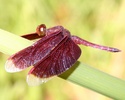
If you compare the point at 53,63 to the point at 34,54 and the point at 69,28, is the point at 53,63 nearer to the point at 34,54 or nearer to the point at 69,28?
the point at 34,54

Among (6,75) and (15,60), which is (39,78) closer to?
(15,60)

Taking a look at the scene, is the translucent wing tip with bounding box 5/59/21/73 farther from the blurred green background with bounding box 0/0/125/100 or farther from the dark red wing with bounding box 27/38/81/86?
the blurred green background with bounding box 0/0/125/100

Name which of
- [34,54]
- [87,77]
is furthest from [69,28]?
[87,77]

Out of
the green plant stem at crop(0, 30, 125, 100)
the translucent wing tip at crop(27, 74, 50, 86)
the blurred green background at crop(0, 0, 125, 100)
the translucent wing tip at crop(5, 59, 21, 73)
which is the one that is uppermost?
the green plant stem at crop(0, 30, 125, 100)

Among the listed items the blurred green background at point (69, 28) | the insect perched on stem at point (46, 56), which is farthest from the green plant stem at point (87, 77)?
the blurred green background at point (69, 28)

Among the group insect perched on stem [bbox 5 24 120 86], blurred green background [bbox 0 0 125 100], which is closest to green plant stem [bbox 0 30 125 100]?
insect perched on stem [bbox 5 24 120 86]

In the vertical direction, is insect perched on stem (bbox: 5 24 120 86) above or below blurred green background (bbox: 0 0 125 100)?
above

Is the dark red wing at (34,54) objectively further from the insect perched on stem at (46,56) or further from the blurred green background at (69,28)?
the blurred green background at (69,28)

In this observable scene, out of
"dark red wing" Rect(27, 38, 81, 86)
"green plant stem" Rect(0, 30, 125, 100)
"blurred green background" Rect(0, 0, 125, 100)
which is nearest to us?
"green plant stem" Rect(0, 30, 125, 100)
